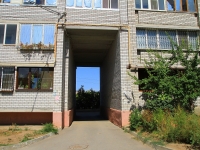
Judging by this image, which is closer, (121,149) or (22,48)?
(121,149)

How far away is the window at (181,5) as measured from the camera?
12734 millimetres

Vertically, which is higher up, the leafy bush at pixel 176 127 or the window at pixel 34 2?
the window at pixel 34 2

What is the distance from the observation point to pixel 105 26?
1187 centimetres

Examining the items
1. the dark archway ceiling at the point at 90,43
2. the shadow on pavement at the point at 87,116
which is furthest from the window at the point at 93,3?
the shadow on pavement at the point at 87,116

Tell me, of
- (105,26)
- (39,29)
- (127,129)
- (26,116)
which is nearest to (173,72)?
(127,129)

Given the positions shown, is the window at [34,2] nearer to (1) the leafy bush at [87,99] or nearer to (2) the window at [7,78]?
(2) the window at [7,78]

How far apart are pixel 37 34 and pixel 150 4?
301 inches

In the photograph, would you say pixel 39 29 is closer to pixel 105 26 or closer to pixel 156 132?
pixel 105 26

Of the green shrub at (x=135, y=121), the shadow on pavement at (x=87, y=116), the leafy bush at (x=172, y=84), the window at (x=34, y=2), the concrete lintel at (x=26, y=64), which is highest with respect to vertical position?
the window at (x=34, y=2)

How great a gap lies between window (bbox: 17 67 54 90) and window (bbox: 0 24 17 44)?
1921 mm

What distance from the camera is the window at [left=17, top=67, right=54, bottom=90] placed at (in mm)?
11086

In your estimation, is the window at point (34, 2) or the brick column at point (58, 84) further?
the window at point (34, 2)

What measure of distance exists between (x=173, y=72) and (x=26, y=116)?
9429 millimetres

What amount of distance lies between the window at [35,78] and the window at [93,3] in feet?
15.1
